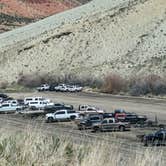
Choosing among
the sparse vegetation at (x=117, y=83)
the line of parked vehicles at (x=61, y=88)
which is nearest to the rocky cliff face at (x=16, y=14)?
the sparse vegetation at (x=117, y=83)

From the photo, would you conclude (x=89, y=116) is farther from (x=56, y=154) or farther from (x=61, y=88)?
(x=61, y=88)

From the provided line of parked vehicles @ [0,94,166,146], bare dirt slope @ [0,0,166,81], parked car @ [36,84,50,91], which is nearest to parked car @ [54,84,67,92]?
parked car @ [36,84,50,91]

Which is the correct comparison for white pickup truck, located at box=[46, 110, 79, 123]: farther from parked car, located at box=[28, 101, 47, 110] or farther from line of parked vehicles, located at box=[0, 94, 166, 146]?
parked car, located at box=[28, 101, 47, 110]

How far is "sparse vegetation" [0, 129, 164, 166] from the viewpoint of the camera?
11.1 meters

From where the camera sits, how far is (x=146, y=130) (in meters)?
36.8

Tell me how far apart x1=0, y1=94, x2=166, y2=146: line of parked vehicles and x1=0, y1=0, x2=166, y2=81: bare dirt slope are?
29.7 metres

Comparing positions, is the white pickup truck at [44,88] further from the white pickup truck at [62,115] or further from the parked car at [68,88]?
the white pickup truck at [62,115]

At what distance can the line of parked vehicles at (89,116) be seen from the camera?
36931 mm

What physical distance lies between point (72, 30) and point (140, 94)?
4240 centimetres

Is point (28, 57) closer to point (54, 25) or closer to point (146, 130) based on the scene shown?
point (54, 25)

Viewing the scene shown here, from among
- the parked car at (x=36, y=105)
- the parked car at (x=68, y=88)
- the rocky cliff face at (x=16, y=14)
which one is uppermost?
the rocky cliff face at (x=16, y=14)

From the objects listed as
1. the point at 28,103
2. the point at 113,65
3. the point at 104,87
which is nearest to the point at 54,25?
the point at 113,65

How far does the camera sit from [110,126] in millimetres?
38156

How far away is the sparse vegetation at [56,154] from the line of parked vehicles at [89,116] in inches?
461
